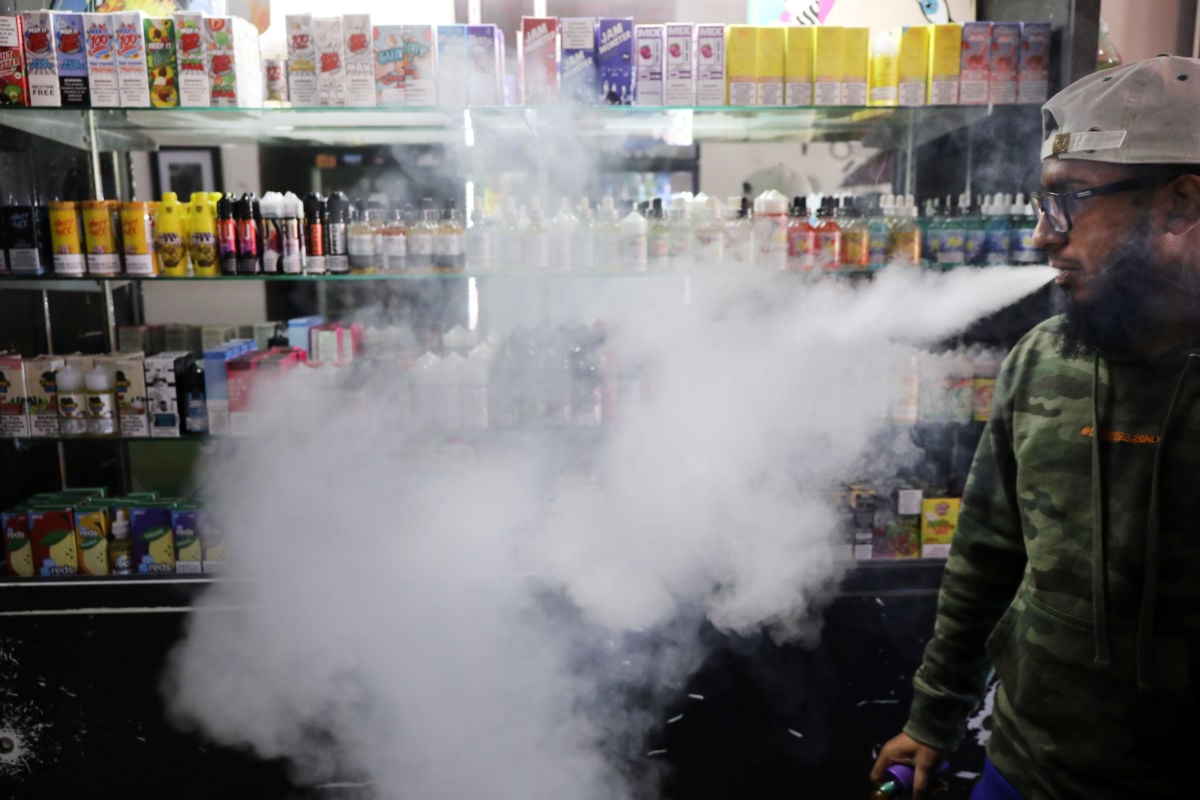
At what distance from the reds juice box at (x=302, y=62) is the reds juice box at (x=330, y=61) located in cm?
2

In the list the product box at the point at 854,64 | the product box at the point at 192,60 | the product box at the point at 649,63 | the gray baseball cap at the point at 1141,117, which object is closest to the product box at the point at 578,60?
the product box at the point at 649,63

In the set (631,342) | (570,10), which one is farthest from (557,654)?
(570,10)

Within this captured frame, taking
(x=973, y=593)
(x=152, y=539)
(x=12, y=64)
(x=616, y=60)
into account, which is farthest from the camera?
(x=152, y=539)

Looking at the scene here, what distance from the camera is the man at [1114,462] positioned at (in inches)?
56.2

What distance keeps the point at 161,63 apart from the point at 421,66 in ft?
2.76

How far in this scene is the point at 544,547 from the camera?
2.94 m

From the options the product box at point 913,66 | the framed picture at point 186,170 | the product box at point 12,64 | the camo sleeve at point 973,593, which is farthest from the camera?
the framed picture at point 186,170

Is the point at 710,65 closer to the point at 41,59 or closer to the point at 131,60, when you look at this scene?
the point at 131,60

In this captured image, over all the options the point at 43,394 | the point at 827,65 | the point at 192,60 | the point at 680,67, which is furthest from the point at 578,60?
the point at 43,394

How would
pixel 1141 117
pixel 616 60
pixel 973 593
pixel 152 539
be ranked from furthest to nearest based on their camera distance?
pixel 152 539 < pixel 616 60 < pixel 973 593 < pixel 1141 117

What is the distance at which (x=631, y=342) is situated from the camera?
3.12 metres

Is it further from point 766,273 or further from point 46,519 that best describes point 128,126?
point 766,273

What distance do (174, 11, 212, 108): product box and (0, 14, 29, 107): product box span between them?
48 centimetres

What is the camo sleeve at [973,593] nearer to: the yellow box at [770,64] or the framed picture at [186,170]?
the yellow box at [770,64]
